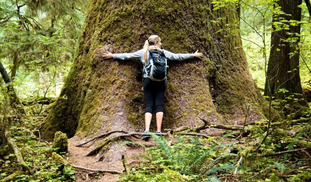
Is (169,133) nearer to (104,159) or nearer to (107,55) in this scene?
(104,159)

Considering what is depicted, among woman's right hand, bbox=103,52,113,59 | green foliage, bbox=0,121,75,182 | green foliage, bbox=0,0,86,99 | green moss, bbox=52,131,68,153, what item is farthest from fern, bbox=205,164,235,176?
green foliage, bbox=0,0,86,99

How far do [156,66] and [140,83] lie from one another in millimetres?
593

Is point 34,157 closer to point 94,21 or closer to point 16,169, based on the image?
point 16,169

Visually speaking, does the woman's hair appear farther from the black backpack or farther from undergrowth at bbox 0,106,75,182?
undergrowth at bbox 0,106,75,182

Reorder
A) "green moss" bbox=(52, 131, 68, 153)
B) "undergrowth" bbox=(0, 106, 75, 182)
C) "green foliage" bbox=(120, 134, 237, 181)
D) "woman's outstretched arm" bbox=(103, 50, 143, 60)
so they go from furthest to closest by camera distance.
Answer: "woman's outstretched arm" bbox=(103, 50, 143, 60) → "green moss" bbox=(52, 131, 68, 153) → "undergrowth" bbox=(0, 106, 75, 182) → "green foliage" bbox=(120, 134, 237, 181)

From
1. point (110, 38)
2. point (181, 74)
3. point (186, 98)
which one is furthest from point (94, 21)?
point (186, 98)

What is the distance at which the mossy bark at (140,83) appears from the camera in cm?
549

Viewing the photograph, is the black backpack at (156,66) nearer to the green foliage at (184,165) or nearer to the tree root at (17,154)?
the green foliage at (184,165)

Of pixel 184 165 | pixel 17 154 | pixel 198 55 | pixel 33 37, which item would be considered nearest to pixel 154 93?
pixel 198 55

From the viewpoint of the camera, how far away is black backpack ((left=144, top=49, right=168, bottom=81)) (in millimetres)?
5320

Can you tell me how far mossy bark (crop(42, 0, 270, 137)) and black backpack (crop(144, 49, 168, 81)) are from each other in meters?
0.43

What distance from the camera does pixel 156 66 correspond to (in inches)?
210

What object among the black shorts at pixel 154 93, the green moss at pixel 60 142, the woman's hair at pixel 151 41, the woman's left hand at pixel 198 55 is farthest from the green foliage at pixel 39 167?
the woman's left hand at pixel 198 55

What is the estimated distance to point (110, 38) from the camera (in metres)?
6.02
